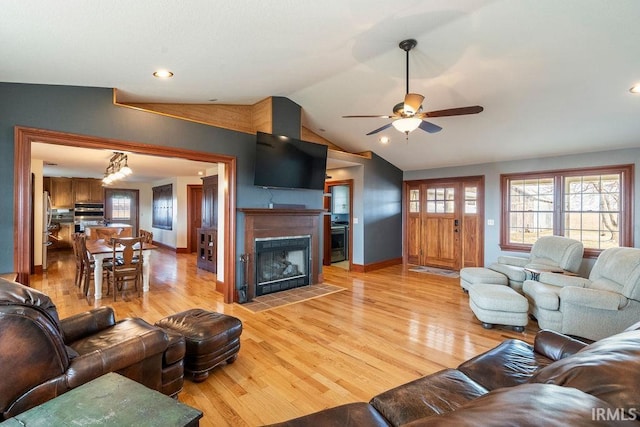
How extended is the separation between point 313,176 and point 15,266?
12.0 feet

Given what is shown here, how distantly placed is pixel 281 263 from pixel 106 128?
9.86 feet

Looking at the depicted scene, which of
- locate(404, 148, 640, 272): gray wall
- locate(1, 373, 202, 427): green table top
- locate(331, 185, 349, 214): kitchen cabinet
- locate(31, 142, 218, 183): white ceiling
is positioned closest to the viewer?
locate(1, 373, 202, 427): green table top

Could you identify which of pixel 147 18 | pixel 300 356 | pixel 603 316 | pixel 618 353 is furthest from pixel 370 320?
pixel 147 18

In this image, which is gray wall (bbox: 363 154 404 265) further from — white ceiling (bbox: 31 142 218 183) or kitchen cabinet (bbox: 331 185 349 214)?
white ceiling (bbox: 31 142 218 183)

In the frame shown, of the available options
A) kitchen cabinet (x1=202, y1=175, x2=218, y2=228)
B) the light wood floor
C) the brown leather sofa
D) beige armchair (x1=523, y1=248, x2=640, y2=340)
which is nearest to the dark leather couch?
the light wood floor

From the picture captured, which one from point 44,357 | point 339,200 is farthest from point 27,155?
point 339,200

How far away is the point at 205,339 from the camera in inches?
90.7

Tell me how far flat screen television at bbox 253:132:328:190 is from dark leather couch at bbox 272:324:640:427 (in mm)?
3376

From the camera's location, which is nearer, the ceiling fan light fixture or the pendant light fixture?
the ceiling fan light fixture

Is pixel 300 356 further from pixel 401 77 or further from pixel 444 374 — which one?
pixel 401 77

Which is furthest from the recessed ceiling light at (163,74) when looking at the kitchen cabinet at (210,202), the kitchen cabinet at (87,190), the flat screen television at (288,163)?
the kitchen cabinet at (87,190)

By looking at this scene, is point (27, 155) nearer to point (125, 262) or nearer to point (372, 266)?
point (125, 262)

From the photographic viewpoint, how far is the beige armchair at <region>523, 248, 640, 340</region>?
2.93 m

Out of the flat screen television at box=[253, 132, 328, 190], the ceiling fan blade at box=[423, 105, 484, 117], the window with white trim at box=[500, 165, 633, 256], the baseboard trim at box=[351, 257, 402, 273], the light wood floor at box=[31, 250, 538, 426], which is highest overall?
the ceiling fan blade at box=[423, 105, 484, 117]
